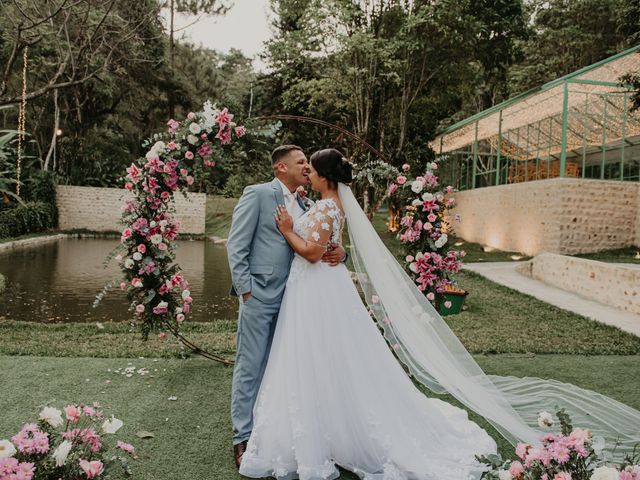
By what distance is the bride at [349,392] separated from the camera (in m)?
2.80

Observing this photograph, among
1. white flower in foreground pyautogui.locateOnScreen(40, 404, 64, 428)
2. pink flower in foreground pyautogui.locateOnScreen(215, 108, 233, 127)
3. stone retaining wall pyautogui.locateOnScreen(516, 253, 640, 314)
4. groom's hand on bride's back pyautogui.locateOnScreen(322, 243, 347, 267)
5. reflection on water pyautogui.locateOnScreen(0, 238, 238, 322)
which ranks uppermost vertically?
pink flower in foreground pyautogui.locateOnScreen(215, 108, 233, 127)

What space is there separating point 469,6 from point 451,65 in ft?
6.09

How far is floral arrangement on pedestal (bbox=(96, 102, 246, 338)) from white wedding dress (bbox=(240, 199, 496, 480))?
1877 mm

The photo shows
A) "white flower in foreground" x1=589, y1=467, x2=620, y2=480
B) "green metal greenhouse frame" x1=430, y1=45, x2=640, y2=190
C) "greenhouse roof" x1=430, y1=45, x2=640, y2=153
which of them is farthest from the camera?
"green metal greenhouse frame" x1=430, y1=45, x2=640, y2=190

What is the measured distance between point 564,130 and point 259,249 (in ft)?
35.9

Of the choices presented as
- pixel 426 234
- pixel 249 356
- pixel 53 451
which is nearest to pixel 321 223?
pixel 249 356

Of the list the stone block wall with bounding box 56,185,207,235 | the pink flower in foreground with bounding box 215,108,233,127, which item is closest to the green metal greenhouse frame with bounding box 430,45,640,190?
the pink flower in foreground with bounding box 215,108,233,127

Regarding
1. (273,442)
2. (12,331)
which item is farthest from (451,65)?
(273,442)

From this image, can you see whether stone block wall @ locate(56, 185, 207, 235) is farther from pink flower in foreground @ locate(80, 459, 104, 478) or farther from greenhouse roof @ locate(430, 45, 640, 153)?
pink flower in foreground @ locate(80, 459, 104, 478)

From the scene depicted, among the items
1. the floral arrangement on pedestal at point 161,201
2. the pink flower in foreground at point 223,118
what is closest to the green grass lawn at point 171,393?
the floral arrangement on pedestal at point 161,201

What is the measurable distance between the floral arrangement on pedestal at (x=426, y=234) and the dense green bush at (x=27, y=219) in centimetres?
1422

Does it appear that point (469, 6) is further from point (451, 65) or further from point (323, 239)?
point (323, 239)

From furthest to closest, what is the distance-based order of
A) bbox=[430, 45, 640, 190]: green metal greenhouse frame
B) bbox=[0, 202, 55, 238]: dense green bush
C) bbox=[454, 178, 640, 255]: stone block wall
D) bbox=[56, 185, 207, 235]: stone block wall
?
bbox=[56, 185, 207, 235]: stone block wall < bbox=[0, 202, 55, 238]: dense green bush < bbox=[454, 178, 640, 255]: stone block wall < bbox=[430, 45, 640, 190]: green metal greenhouse frame

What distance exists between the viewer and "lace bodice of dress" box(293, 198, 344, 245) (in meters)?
2.98
